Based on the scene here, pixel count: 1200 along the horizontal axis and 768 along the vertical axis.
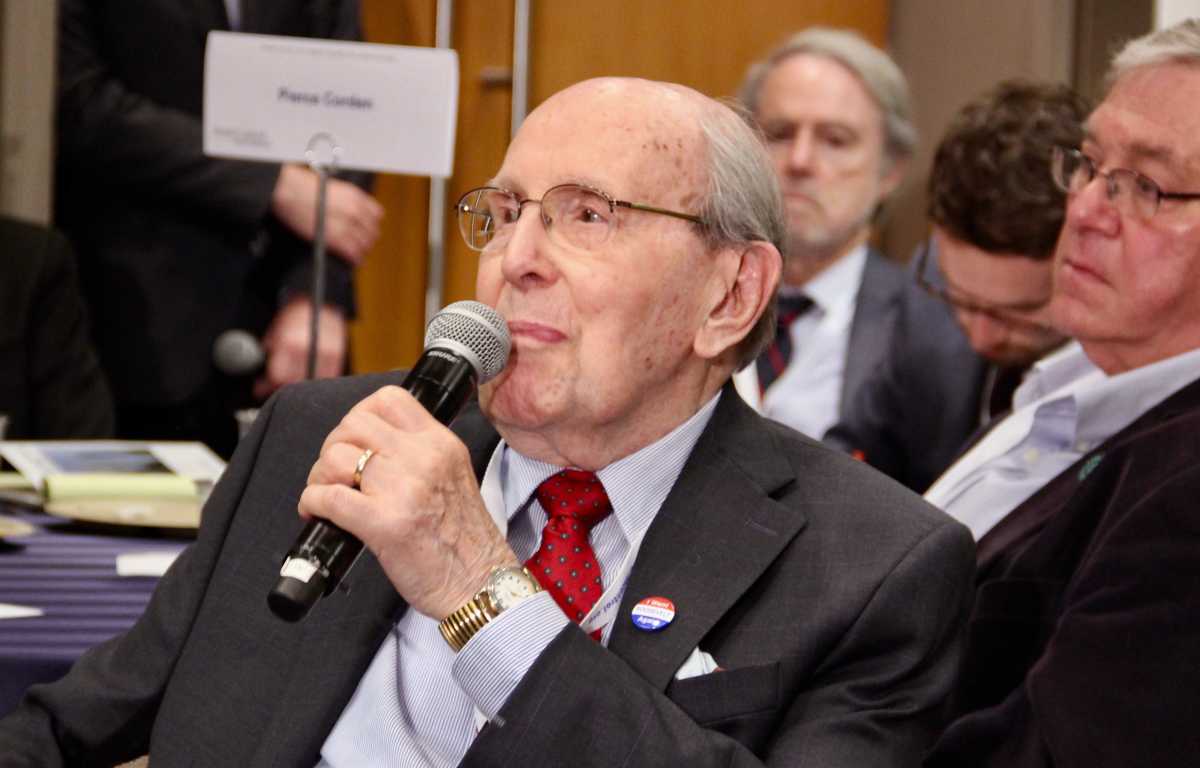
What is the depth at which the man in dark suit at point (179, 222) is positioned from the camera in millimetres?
3889

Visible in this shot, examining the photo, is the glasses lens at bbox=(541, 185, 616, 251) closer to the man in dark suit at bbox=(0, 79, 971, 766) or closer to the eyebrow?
the man in dark suit at bbox=(0, 79, 971, 766)

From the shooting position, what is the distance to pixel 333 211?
12.5ft

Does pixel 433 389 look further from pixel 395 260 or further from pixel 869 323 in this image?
pixel 395 260

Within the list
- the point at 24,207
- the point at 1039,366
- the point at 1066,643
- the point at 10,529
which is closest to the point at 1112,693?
the point at 1066,643

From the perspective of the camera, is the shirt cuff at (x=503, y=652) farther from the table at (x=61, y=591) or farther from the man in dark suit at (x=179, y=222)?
the man in dark suit at (x=179, y=222)

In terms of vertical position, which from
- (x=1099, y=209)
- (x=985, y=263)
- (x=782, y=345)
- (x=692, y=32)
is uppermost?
(x=692, y=32)

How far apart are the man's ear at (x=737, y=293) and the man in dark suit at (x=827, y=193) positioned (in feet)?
6.65

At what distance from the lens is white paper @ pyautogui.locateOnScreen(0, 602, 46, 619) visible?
6.00ft

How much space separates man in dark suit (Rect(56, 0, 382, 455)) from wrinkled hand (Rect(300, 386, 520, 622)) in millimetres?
2457

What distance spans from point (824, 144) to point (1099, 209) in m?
1.99

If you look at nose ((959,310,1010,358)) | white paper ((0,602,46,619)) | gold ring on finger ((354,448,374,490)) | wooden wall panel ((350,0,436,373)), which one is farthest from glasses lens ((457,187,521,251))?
wooden wall panel ((350,0,436,373))

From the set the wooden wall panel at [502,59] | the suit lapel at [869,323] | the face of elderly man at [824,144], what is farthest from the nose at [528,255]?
the wooden wall panel at [502,59]

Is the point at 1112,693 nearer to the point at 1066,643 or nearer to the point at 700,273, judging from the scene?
the point at 1066,643

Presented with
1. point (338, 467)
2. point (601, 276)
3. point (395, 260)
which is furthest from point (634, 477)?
point (395, 260)
